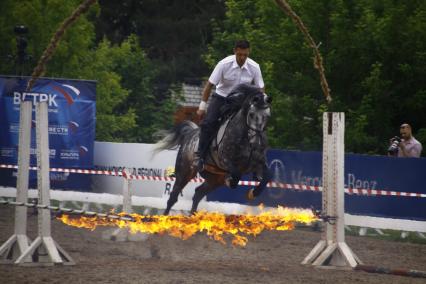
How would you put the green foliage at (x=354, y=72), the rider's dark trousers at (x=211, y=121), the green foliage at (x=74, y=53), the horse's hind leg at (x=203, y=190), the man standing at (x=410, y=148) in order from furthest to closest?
the green foliage at (x=74, y=53)
the green foliage at (x=354, y=72)
the man standing at (x=410, y=148)
the horse's hind leg at (x=203, y=190)
the rider's dark trousers at (x=211, y=121)

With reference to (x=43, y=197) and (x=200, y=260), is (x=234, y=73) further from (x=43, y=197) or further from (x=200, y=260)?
(x=43, y=197)

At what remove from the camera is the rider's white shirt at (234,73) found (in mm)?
12828

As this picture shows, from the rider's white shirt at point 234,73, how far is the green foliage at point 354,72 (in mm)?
8649

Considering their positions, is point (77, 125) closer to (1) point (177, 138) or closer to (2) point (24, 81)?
(2) point (24, 81)

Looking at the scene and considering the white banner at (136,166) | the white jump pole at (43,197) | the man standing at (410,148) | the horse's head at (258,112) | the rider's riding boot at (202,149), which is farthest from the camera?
the white banner at (136,166)

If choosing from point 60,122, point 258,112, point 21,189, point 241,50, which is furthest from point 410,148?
point 60,122

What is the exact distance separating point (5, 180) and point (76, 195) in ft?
7.09

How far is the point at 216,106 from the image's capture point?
13.1 m

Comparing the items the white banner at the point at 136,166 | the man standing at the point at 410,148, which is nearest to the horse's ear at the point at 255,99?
the man standing at the point at 410,148

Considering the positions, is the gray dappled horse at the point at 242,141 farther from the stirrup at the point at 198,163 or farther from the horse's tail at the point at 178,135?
the horse's tail at the point at 178,135

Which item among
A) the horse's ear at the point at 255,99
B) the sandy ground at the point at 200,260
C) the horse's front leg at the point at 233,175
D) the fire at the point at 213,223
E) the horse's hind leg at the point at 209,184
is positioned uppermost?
the horse's ear at the point at 255,99

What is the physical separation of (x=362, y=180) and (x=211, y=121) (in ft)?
16.7

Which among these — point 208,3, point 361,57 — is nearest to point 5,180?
point 361,57

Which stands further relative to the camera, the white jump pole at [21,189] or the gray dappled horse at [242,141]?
the gray dappled horse at [242,141]
